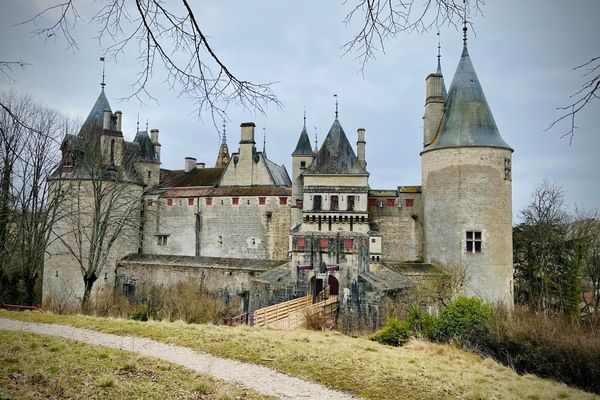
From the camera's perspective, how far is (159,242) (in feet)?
98.7

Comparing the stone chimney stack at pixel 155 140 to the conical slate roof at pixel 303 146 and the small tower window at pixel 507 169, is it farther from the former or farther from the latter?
the small tower window at pixel 507 169

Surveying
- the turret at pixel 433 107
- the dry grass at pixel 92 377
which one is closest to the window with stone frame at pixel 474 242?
the turret at pixel 433 107

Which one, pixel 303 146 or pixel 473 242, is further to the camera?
pixel 303 146

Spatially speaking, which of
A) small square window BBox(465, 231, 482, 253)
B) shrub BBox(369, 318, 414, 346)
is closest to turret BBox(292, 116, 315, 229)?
small square window BBox(465, 231, 482, 253)

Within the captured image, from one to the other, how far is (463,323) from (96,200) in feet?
60.7

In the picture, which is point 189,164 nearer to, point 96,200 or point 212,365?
point 96,200

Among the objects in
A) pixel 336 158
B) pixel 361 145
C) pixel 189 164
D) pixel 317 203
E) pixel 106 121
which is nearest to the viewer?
pixel 317 203

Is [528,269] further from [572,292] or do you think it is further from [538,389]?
[538,389]

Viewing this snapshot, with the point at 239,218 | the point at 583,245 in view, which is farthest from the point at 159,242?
the point at 583,245

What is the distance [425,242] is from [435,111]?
Result: 22.0 ft

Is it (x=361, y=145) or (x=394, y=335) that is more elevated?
(x=361, y=145)

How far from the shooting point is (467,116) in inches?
897

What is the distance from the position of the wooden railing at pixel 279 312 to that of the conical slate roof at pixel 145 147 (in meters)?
17.3

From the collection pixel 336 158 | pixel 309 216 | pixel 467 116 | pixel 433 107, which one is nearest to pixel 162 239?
pixel 309 216
